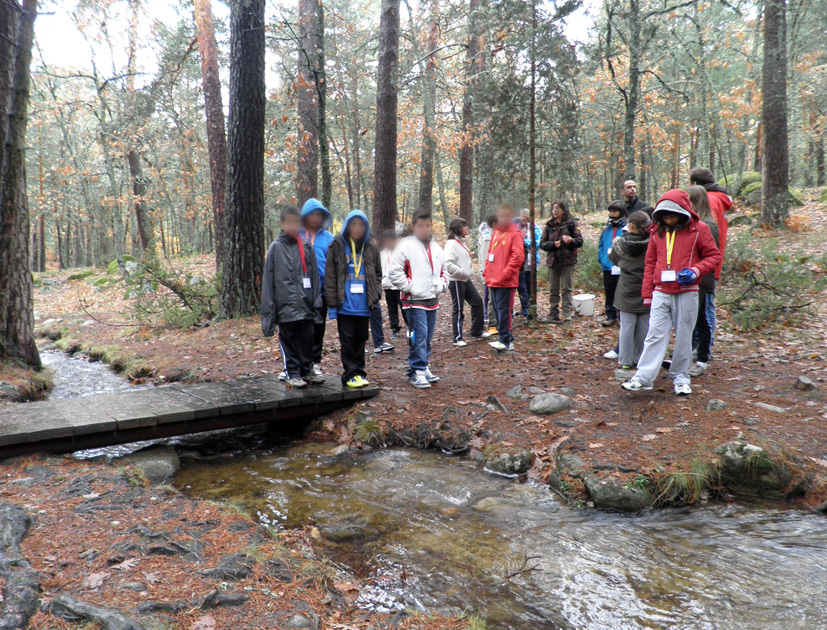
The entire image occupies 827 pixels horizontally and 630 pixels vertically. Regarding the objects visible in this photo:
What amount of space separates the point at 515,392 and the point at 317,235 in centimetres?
345

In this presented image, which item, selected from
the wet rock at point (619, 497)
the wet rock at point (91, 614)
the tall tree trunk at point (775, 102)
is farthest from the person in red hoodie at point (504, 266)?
the tall tree trunk at point (775, 102)

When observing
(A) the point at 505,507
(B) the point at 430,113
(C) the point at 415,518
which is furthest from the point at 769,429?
(B) the point at 430,113

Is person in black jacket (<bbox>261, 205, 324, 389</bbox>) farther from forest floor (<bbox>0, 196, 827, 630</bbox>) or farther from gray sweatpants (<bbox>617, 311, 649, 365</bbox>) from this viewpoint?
gray sweatpants (<bbox>617, 311, 649, 365</bbox>)

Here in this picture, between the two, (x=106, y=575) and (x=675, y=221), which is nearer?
(x=106, y=575)

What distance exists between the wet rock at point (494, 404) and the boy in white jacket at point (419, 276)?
944 mm

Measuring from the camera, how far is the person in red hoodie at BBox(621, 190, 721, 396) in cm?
558

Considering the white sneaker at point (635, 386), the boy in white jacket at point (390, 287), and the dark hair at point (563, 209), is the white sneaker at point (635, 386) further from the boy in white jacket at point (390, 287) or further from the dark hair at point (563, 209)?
the dark hair at point (563, 209)

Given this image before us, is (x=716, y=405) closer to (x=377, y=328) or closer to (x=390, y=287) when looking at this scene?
(x=377, y=328)

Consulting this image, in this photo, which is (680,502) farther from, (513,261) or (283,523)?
(513,261)

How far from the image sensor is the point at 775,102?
11.9 meters

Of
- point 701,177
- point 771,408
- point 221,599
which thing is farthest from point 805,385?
point 221,599

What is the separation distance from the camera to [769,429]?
4852mm

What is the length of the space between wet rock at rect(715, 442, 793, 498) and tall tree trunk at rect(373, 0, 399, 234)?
833cm

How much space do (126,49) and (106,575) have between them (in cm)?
2741
